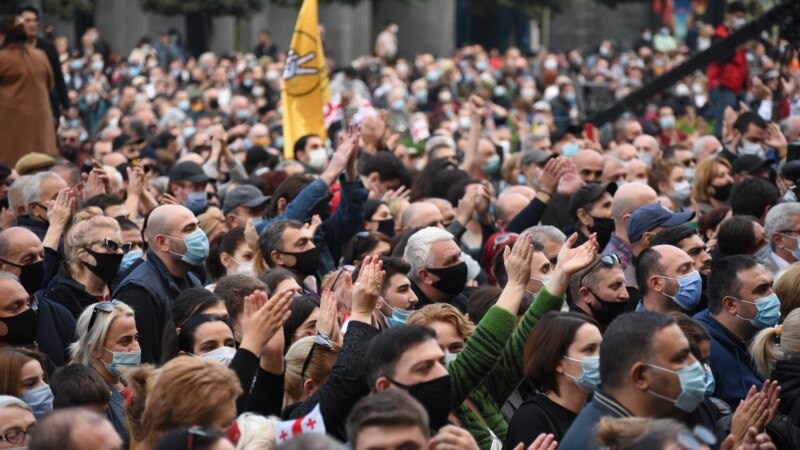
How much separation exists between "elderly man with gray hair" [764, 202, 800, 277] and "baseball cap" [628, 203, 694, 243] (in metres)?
0.60

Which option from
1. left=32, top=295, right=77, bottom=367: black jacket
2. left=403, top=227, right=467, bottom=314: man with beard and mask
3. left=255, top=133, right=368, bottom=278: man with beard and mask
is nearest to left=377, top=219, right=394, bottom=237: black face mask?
left=255, top=133, right=368, bottom=278: man with beard and mask

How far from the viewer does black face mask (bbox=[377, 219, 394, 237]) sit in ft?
36.0

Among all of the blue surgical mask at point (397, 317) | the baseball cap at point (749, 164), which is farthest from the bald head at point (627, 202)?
the baseball cap at point (749, 164)

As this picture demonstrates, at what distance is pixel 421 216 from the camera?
401 inches

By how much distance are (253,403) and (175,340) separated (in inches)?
41.2

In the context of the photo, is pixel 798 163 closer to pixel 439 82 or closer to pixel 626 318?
pixel 626 318

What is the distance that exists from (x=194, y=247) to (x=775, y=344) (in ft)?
11.3

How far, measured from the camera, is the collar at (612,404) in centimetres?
523

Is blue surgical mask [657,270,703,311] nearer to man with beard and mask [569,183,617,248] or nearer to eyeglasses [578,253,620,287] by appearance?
eyeglasses [578,253,620,287]

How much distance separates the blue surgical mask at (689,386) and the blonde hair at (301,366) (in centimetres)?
156

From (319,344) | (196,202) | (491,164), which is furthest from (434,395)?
(491,164)

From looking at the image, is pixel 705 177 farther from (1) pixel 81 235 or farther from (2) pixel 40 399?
(2) pixel 40 399

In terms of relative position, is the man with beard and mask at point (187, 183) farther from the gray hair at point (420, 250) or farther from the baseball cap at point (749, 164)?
the baseball cap at point (749, 164)

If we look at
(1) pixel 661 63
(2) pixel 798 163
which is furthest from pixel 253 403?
(1) pixel 661 63
